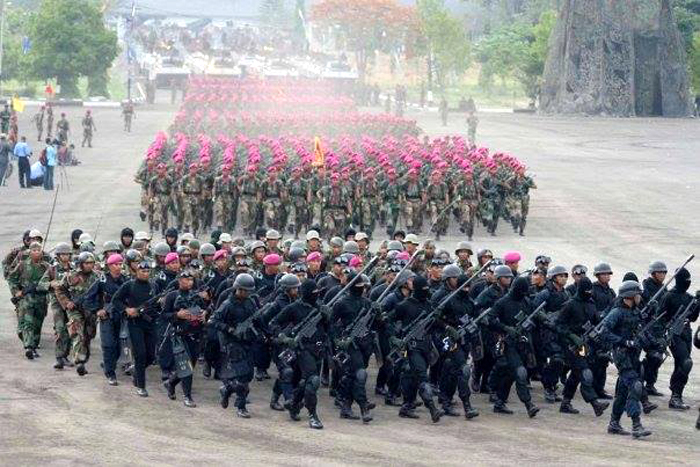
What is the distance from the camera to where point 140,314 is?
19.5m

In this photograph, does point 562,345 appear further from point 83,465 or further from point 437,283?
point 83,465

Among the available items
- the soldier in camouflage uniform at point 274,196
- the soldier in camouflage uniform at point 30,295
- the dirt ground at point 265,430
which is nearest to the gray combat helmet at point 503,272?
the dirt ground at point 265,430

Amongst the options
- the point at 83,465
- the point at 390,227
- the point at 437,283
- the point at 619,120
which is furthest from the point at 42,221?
the point at 619,120

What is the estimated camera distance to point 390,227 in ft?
112

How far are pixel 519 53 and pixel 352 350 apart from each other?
8133cm

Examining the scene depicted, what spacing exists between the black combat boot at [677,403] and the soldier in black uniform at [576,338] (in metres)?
0.94

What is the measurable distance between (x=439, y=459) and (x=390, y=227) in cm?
1777

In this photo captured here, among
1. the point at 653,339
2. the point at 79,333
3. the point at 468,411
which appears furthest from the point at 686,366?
the point at 79,333

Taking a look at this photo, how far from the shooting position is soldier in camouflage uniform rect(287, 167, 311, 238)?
109ft

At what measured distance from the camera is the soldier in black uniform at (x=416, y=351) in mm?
18438

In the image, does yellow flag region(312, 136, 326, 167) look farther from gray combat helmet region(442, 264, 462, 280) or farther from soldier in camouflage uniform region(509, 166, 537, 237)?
gray combat helmet region(442, 264, 462, 280)

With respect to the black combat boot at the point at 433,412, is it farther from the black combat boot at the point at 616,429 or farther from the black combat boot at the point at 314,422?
the black combat boot at the point at 616,429

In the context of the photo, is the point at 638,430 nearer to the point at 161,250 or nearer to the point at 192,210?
the point at 161,250

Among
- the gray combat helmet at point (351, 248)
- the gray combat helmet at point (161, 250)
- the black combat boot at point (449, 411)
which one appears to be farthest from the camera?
the gray combat helmet at point (351, 248)
